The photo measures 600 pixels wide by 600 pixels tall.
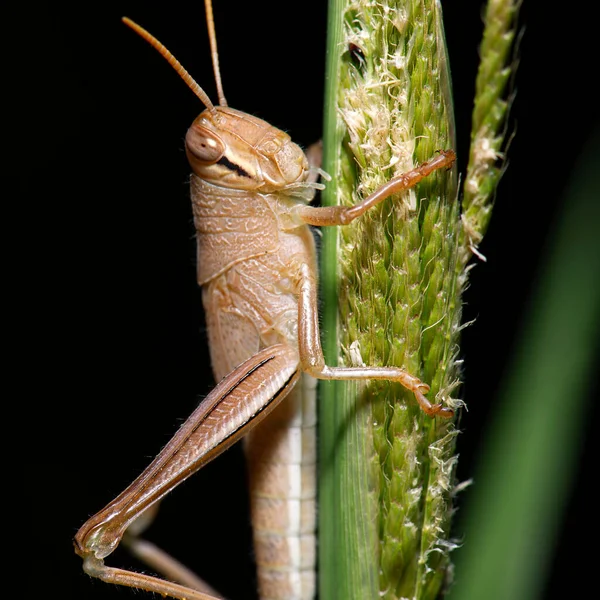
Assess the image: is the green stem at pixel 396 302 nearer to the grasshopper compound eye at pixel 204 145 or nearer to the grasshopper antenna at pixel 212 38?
the grasshopper antenna at pixel 212 38

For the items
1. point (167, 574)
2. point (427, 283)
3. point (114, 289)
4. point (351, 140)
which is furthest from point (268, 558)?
point (114, 289)

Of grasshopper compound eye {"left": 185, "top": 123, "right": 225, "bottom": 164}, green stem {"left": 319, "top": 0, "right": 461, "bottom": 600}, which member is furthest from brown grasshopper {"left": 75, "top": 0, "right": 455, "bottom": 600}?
green stem {"left": 319, "top": 0, "right": 461, "bottom": 600}

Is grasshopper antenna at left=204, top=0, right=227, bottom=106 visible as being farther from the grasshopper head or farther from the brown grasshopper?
the grasshopper head

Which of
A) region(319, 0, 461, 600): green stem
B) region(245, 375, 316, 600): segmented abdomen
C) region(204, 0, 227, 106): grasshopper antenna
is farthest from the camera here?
region(245, 375, 316, 600): segmented abdomen

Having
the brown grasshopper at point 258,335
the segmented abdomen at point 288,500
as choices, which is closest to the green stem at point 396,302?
the brown grasshopper at point 258,335

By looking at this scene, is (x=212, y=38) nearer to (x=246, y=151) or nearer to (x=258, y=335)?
(x=246, y=151)

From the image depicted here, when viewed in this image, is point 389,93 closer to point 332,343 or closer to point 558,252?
point 558,252

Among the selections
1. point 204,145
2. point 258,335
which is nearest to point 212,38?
point 204,145
